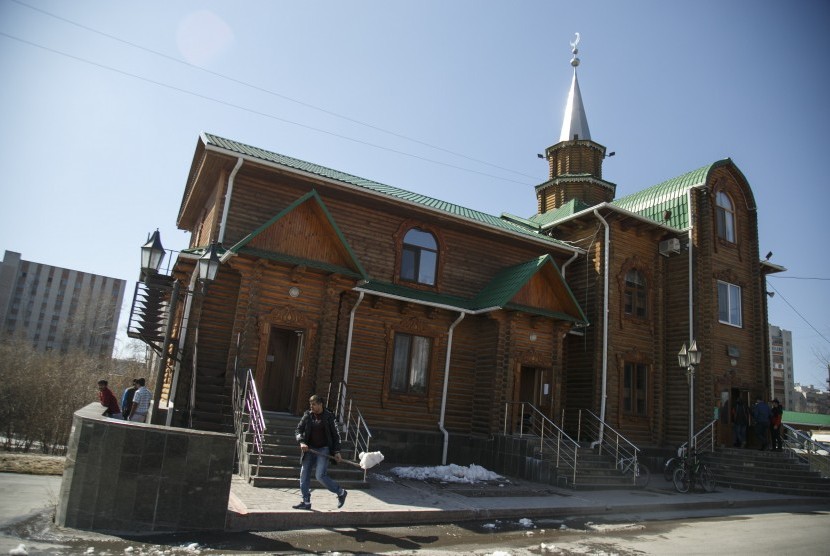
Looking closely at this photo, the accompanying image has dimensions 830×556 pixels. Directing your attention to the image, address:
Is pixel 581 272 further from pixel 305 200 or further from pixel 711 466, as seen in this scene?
pixel 305 200

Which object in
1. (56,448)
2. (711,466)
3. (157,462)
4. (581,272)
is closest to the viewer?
(157,462)

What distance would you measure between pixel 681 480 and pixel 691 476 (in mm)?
279

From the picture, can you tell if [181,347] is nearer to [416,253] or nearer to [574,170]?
[416,253]

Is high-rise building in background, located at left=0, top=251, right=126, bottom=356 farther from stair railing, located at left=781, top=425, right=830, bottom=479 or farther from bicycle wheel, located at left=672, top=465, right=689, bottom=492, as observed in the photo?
bicycle wheel, located at left=672, top=465, right=689, bottom=492

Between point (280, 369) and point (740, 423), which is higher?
point (280, 369)

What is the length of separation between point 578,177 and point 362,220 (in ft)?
→ 39.6

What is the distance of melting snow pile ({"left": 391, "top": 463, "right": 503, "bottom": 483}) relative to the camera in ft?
42.6

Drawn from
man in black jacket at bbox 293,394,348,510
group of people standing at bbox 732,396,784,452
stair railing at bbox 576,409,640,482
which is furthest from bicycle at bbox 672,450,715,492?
man in black jacket at bbox 293,394,348,510

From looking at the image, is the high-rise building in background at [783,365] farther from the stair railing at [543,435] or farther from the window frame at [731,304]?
the stair railing at [543,435]

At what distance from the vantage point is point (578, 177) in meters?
24.5

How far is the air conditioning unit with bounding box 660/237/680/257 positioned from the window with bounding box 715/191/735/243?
2453 mm

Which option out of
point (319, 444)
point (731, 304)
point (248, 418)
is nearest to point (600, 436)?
point (731, 304)

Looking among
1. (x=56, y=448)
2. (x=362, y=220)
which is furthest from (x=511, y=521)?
(x=56, y=448)

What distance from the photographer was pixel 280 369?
14727 mm
